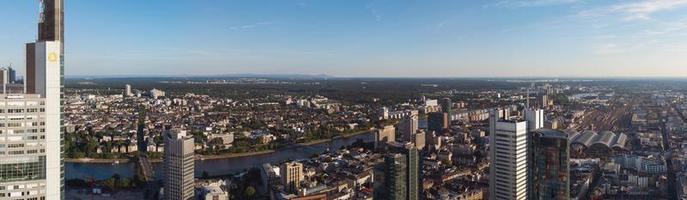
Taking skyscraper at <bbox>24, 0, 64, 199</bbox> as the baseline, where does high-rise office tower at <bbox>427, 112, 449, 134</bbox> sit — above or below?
below

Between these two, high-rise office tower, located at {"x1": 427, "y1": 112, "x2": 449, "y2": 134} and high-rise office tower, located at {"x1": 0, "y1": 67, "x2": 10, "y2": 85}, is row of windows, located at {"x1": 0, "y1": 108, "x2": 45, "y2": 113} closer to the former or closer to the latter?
high-rise office tower, located at {"x1": 0, "y1": 67, "x2": 10, "y2": 85}

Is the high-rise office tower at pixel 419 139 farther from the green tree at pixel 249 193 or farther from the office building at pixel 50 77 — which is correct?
the office building at pixel 50 77

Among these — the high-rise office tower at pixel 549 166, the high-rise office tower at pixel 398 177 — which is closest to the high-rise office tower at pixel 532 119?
the high-rise office tower at pixel 549 166

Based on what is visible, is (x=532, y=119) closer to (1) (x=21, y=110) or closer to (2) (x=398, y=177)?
(2) (x=398, y=177)

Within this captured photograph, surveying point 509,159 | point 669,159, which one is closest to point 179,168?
point 509,159

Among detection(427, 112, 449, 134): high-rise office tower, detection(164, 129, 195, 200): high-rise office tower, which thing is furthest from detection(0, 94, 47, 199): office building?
detection(427, 112, 449, 134): high-rise office tower

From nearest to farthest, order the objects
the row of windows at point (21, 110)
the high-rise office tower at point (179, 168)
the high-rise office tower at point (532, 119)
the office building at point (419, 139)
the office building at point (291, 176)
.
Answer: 1. the row of windows at point (21, 110)
2. the high-rise office tower at point (532, 119)
3. the high-rise office tower at point (179, 168)
4. the office building at point (291, 176)
5. the office building at point (419, 139)

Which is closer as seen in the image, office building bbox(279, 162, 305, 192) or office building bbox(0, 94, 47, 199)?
office building bbox(0, 94, 47, 199)
